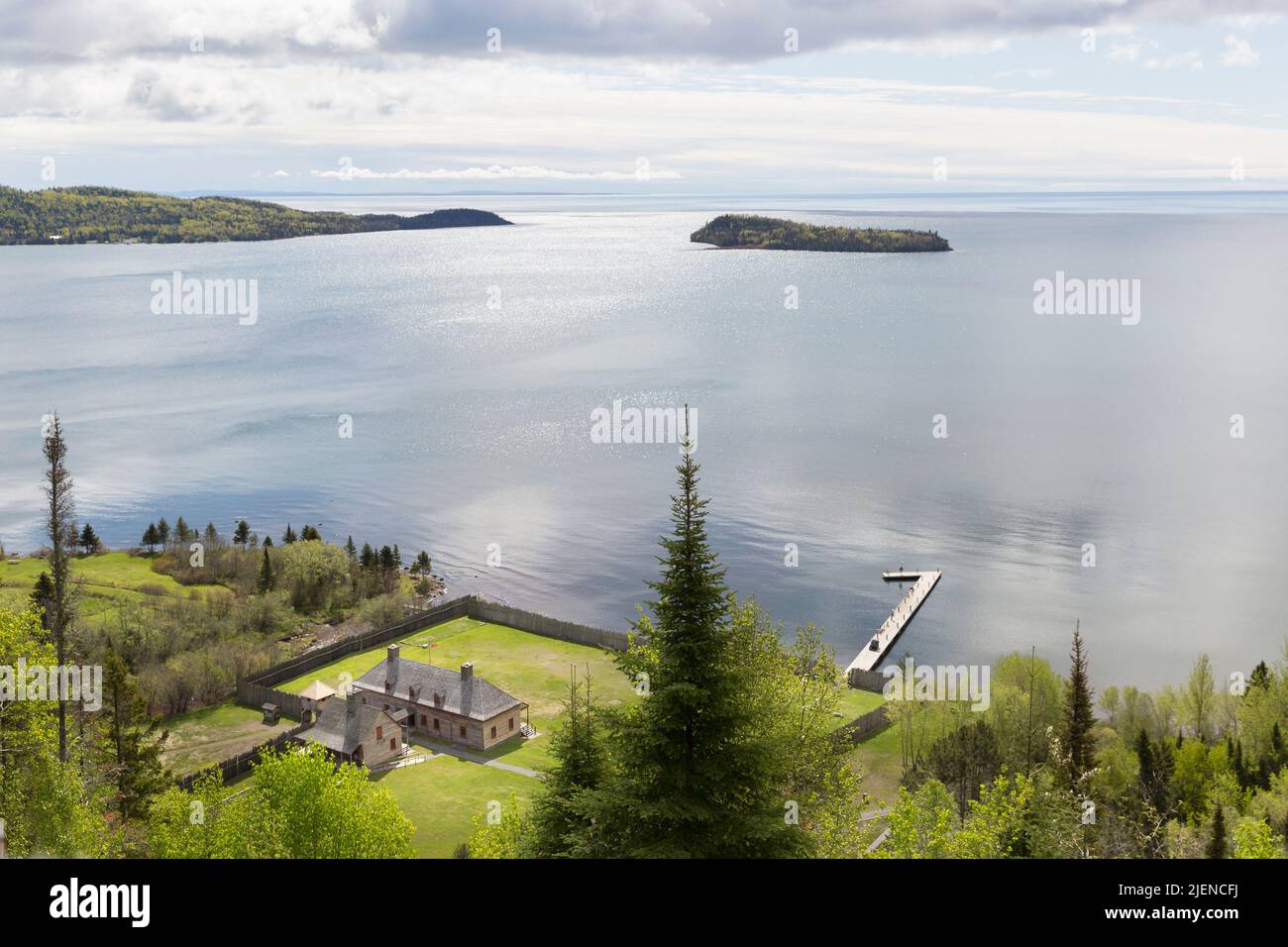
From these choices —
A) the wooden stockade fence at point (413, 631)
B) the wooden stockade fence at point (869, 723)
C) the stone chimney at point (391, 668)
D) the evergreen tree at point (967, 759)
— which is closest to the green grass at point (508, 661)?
the wooden stockade fence at point (413, 631)

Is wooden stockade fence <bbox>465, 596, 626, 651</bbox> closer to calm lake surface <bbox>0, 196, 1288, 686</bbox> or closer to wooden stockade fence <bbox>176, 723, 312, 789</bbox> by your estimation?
calm lake surface <bbox>0, 196, 1288, 686</bbox>

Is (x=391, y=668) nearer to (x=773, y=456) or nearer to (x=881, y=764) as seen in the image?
(x=881, y=764)

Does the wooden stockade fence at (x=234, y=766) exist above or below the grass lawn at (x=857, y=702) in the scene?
above

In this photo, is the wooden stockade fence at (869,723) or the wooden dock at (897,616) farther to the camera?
the wooden dock at (897,616)

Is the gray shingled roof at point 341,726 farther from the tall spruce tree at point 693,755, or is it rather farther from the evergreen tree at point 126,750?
the tall spruce tree at point 693,755

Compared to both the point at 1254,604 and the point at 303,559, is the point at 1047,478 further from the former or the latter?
the point at 303,559

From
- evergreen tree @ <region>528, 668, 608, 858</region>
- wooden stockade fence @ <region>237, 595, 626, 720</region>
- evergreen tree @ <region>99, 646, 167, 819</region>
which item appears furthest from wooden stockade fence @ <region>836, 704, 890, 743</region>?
evergreen tree @ <region>99, 646, 167, 819</region>
